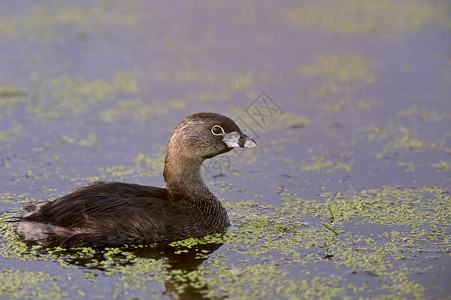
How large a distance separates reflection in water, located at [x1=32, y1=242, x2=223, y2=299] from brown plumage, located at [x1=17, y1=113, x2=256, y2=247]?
0.12 metres

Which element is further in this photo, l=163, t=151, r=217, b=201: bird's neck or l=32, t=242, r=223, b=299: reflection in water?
l=163, t=151, r=217, b=201: bird's neck

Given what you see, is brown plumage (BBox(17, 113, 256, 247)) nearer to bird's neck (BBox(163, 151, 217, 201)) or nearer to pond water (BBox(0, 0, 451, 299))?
bird's neck (BBox(163, 151, 217, 201))

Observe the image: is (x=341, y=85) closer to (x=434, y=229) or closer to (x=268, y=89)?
(x=268, y=89)

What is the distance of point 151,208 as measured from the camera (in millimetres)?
7488

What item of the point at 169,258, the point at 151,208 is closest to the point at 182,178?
the point at 151,208

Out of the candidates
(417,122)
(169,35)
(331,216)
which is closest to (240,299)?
(331,216)

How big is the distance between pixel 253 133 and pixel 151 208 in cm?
410

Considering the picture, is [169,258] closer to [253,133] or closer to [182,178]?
[182,178]

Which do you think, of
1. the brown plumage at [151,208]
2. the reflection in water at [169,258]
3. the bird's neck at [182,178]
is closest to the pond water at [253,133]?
the reflection in water at [169,258]

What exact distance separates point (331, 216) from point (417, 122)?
13.1ft

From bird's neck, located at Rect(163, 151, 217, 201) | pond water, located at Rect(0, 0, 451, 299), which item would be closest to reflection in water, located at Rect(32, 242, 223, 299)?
pond water, located at Rect(0, 0, 451, 299)

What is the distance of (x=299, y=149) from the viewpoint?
35.2 ft

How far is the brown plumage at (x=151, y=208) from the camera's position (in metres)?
7.25

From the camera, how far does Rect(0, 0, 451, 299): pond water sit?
22.2ft
